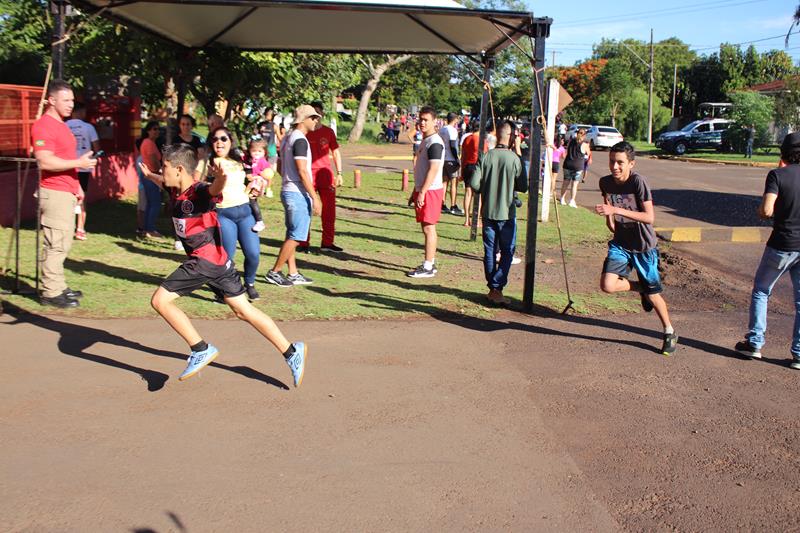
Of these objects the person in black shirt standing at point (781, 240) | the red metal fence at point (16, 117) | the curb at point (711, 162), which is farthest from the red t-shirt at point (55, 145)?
the curb at point (711, 162)

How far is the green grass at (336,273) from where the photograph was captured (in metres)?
7.56

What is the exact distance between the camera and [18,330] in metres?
6.51

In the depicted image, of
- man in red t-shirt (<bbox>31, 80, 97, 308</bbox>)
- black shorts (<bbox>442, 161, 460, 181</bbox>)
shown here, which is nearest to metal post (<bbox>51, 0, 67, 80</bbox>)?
man in red t-shirt (<bbox>31, 80, 97, 308</bbox>)

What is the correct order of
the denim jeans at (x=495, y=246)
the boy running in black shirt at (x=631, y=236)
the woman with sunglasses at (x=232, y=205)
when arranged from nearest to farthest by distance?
1. the boy running in black shirt at (x=631, y=236)
2. the woman with sunglasses at (x=232, y=205)
3. the denim jeans at (x=495, y=246)

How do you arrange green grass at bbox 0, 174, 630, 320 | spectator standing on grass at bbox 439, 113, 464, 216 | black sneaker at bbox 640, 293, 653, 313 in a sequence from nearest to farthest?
black sneaker at bbox 640, 293, 653, 313 → green grass at bbox 0, 174, 630, 320 → spectator standing on grass at bbox 439, 113, 464, 216

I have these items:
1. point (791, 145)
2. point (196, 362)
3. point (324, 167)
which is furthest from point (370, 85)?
point (196, 362)

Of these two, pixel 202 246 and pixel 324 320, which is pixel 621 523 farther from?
pixel 324 320

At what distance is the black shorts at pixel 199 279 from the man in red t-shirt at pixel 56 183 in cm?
203

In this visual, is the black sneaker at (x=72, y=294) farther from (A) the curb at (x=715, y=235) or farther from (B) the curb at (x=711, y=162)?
(B) the curb at (x=711, y=162)

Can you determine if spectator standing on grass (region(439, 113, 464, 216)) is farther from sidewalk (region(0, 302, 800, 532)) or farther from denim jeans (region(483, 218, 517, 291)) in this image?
sidewalk (region(0, 302, 800, 532))

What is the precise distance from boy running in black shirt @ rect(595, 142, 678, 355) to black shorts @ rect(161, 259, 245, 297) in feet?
10.2

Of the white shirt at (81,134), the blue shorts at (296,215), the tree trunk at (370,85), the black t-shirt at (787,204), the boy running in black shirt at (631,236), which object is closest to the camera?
the black t-shirt at (787,204)

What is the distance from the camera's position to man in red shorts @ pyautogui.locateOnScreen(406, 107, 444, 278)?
8680 millimetres

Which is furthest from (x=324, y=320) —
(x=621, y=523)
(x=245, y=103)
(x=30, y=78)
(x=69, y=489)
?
(x=30, y=78)
